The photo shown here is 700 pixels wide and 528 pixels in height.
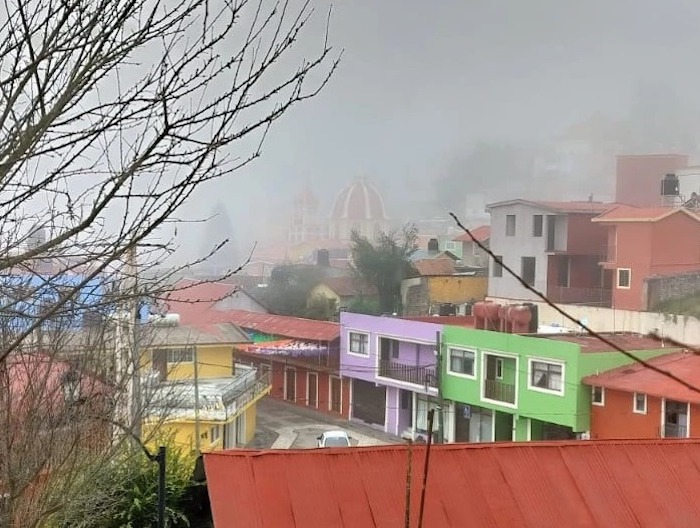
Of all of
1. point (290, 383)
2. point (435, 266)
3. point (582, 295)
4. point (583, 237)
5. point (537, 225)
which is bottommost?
point (290, 383)

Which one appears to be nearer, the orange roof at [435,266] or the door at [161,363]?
the door at [161,363]

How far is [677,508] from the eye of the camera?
2146mm

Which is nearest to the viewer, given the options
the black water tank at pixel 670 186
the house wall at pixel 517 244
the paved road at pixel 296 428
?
the paved road at pixel 296 428

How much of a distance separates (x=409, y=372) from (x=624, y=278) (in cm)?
316

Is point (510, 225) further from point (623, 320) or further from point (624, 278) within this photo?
point (623, 320)

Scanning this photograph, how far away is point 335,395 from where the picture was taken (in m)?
9.24

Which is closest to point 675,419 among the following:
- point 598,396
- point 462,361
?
point 598,396

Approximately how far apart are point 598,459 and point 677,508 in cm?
24

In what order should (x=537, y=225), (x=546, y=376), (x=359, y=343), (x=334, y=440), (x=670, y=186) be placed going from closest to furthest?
(x=546, y=376) → (x=334, y=440) → (x=359, y=343) → (x=537, y=225) → (x=670, y=186)

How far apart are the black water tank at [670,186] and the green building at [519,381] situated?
6.58 m

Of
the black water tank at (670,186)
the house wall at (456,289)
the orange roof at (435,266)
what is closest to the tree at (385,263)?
the orange roof at (435,266)

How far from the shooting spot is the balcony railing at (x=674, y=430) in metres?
5.95

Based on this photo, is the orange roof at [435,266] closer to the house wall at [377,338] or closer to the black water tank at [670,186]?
the house wall at [377,338]

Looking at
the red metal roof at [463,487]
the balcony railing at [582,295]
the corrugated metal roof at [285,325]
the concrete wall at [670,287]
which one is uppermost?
the concrete wall at [670,287]
